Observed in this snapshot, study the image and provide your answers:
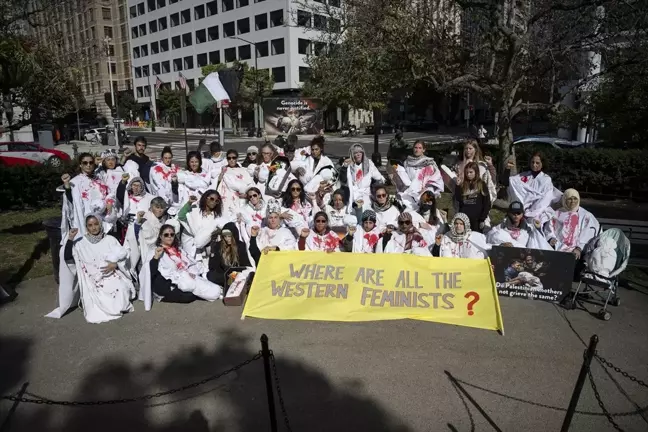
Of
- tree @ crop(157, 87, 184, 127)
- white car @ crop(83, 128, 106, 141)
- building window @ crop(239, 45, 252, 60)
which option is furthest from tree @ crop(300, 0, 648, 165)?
tree @ crop(157, 87, 184, 127)

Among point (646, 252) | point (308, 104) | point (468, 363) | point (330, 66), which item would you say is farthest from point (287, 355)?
point (308, 104)

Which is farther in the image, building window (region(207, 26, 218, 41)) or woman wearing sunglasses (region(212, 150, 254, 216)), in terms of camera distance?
building window (region(207, 26, 218, 41))

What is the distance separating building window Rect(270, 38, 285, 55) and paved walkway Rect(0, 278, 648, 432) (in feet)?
166

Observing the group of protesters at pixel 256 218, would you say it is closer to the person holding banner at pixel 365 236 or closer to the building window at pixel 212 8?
the person holding banner at pixel 365 236

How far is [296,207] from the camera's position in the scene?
26.1ft

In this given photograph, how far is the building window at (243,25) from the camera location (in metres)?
56.8

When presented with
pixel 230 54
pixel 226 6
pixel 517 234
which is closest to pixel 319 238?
pixel 517 234

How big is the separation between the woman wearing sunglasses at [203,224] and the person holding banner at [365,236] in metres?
1.96

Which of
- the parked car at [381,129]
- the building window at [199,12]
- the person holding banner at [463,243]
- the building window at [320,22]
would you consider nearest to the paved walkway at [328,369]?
the person holding banner at [463,243]

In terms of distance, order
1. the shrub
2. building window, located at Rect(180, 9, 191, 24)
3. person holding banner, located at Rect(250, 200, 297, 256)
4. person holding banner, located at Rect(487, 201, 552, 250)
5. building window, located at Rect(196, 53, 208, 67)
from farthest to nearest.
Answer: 1. building window, located at Rect(180, 9, 191, 24)
2. building window, located at Rect(196, 53, 208, 67)
3. the shrub
4. person holding banner, located at Rect(250, 200, 297, 256)
5. person holding banner, located at Rect(487, 201, 552, 250)

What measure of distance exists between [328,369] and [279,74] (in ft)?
173

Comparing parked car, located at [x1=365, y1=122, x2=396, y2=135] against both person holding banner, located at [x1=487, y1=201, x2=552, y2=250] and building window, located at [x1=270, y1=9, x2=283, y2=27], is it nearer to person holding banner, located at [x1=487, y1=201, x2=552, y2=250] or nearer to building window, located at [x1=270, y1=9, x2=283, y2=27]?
building window, located at [x1=270, y1=9, x2=283, y2=27]

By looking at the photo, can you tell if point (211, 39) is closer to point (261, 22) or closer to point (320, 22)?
point (261, 22)

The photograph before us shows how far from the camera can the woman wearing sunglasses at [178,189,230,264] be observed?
7.49 m
